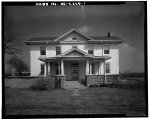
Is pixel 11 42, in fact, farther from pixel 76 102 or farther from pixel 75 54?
pixel 76 102

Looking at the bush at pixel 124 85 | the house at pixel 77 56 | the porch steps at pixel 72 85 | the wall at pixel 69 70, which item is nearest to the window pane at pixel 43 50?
the house at pixel 77 56

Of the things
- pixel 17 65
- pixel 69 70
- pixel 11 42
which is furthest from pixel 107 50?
pixel 11 42

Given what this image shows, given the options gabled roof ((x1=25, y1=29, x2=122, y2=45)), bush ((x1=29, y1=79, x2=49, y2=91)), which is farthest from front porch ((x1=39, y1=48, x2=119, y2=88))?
gabled roof ((x1=25, y1=29, x2=122, y2=45))

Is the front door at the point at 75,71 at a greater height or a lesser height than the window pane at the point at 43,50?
lesser

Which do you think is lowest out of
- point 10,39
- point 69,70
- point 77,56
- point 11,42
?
point 69,70

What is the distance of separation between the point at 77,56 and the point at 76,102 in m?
1.88

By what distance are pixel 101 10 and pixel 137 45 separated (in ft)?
6.37

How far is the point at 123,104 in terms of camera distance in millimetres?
8547

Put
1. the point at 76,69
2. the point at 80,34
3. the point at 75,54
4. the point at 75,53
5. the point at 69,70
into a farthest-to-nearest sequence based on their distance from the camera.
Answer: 1. the point at 69,70
2. the point at 76,69
3. the point at 75,54
4. the point at 75,53
5. the point at 80,34

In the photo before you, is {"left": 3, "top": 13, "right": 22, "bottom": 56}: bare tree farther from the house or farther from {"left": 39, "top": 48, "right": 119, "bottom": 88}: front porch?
{"left": 39, "top": 48, "right": 119, "bottom": 88}: front porch

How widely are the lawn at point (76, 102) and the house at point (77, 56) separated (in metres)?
0.50

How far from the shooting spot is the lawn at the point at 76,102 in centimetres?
837

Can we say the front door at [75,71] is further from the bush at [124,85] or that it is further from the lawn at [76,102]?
the bush at [124,85]

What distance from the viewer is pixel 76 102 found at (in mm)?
8539
